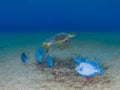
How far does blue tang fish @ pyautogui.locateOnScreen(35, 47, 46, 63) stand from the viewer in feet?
20.4

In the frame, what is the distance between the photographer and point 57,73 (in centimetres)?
588

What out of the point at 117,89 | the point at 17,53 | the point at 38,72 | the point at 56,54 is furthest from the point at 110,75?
the point at 17,53

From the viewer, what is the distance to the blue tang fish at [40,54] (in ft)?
20.4

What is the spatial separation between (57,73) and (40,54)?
0.71m

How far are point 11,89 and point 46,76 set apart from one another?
3.24 ft

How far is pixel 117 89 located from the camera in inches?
187

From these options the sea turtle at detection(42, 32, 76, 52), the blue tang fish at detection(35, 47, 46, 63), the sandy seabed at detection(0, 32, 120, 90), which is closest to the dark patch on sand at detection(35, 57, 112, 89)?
the sandy seabed at detection(0, 32, 120, 90)

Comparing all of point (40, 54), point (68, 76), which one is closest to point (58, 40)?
point (68, 76)

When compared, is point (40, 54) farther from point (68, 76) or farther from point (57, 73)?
point (68, 76)

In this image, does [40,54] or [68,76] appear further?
[40,54]

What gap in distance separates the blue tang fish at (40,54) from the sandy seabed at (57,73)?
0.16 m

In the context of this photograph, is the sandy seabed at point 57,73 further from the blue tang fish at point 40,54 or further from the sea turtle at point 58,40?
the sea turtle at point 58,40

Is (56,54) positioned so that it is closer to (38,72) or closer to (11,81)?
A: (38,72)

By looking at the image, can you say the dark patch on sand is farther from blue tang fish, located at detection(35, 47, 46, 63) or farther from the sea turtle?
the sea turtle
